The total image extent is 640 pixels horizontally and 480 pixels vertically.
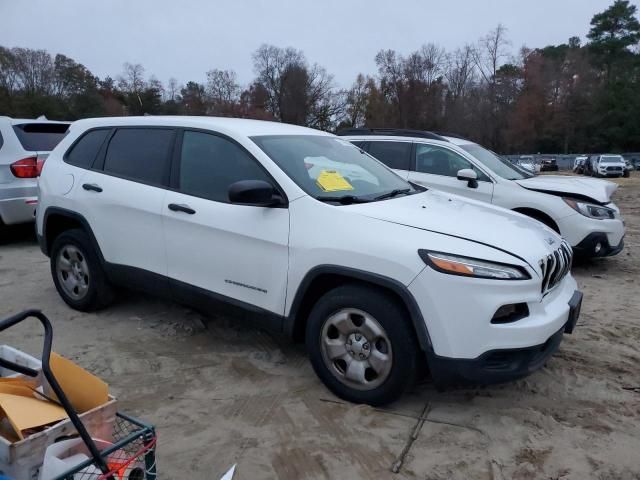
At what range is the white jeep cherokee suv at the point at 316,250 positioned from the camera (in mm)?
2914

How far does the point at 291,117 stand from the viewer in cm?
7094

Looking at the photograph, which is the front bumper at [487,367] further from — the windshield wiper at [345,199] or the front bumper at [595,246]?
the front bumper at [595,246]

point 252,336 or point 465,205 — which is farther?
point 252,336

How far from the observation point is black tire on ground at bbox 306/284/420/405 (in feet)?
9.79

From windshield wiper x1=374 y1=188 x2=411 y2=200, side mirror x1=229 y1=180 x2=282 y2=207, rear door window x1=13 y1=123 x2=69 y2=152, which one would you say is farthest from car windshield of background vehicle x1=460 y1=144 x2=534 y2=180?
rear door window x1=13 y1=123 x2=69 y2=152

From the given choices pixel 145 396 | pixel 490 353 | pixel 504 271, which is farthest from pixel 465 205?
pixel 145 396

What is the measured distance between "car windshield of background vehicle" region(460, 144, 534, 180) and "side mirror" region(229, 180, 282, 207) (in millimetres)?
4594

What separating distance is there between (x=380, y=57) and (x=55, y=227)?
75.4 meters

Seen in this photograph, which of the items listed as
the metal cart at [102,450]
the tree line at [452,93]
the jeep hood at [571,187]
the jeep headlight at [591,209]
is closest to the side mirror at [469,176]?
the jeep hood at [571,187]

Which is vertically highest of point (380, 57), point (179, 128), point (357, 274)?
point (380, 57)

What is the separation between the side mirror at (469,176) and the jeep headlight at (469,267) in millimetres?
3931

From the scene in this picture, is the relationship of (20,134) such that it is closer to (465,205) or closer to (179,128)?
(179,128)

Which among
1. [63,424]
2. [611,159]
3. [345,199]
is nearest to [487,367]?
[345,199]

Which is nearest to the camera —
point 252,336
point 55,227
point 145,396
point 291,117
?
point 145,396
